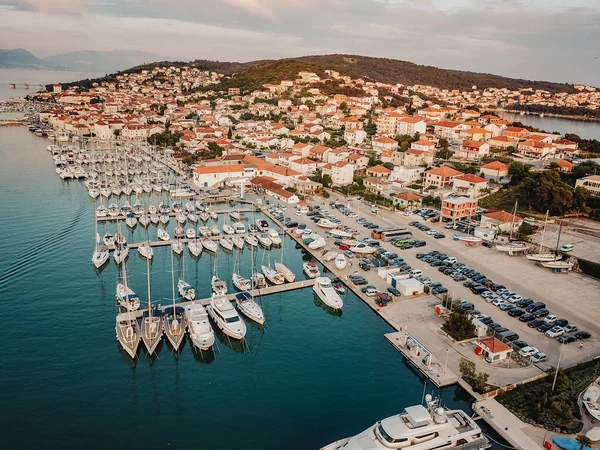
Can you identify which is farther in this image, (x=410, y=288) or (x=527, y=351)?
(x=410, y=288)

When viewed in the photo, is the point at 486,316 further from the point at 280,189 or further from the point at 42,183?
the point at 42,183

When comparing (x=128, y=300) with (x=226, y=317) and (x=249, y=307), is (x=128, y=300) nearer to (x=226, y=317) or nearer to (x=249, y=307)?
(x=226, y=317)

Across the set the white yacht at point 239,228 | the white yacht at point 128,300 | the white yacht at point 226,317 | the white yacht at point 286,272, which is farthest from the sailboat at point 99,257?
the white yacht at point 286,272

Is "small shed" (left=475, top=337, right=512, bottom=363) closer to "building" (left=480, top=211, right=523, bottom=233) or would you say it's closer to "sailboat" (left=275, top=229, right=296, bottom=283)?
"sailboat" (left=275, top=229, right=296, bottom=283)

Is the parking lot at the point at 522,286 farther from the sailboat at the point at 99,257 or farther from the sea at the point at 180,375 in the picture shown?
the sailboat at the point at 99,257

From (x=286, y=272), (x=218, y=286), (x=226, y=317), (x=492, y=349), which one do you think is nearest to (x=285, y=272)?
(x=286, y=272)

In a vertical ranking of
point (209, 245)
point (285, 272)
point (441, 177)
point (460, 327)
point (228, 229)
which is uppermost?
point (441, 177)

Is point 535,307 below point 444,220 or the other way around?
below

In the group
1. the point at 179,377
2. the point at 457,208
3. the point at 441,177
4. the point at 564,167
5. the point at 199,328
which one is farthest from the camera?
the point at 564,167
